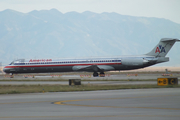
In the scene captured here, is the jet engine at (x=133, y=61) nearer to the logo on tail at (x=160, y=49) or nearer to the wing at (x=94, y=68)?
the wing at (x=94, y=68)

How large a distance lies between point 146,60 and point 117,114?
4835 cm

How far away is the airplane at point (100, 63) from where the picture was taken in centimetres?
6219

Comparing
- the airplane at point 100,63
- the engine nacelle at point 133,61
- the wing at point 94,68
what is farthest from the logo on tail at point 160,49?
the wing at point 94,68

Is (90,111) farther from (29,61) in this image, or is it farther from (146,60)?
(29,61)

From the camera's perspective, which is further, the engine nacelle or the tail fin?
the tail fin

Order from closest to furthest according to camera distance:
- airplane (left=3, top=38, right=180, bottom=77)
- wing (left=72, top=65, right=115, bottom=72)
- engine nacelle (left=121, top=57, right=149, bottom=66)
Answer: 1. engine nacelle (left=121, top=57, right=149, bottom=66)
2. airplane (left=3, top=38, right=180, bottom=77)
3. wing (left=72, top=65, right=115, bottom=72)

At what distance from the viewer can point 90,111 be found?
15.6 metres

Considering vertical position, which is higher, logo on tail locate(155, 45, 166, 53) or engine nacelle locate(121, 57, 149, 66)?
logo on tail locate(155, 45, 166, 53)

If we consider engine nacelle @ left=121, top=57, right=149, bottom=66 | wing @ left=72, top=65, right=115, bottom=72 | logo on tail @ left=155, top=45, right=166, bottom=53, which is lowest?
wing @ left=72, top=65, right=115, bottom=72

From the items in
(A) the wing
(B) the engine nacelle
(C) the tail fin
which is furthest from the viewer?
(A) the wing

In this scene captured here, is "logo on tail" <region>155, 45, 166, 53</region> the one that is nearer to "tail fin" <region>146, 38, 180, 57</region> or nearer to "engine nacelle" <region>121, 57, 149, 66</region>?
"tail fin" <region>146, 38, 180, 57</region>

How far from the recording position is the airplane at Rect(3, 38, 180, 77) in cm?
6219

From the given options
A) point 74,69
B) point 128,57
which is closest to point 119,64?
point 128,57

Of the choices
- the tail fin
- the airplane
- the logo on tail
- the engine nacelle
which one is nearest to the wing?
the airplane
